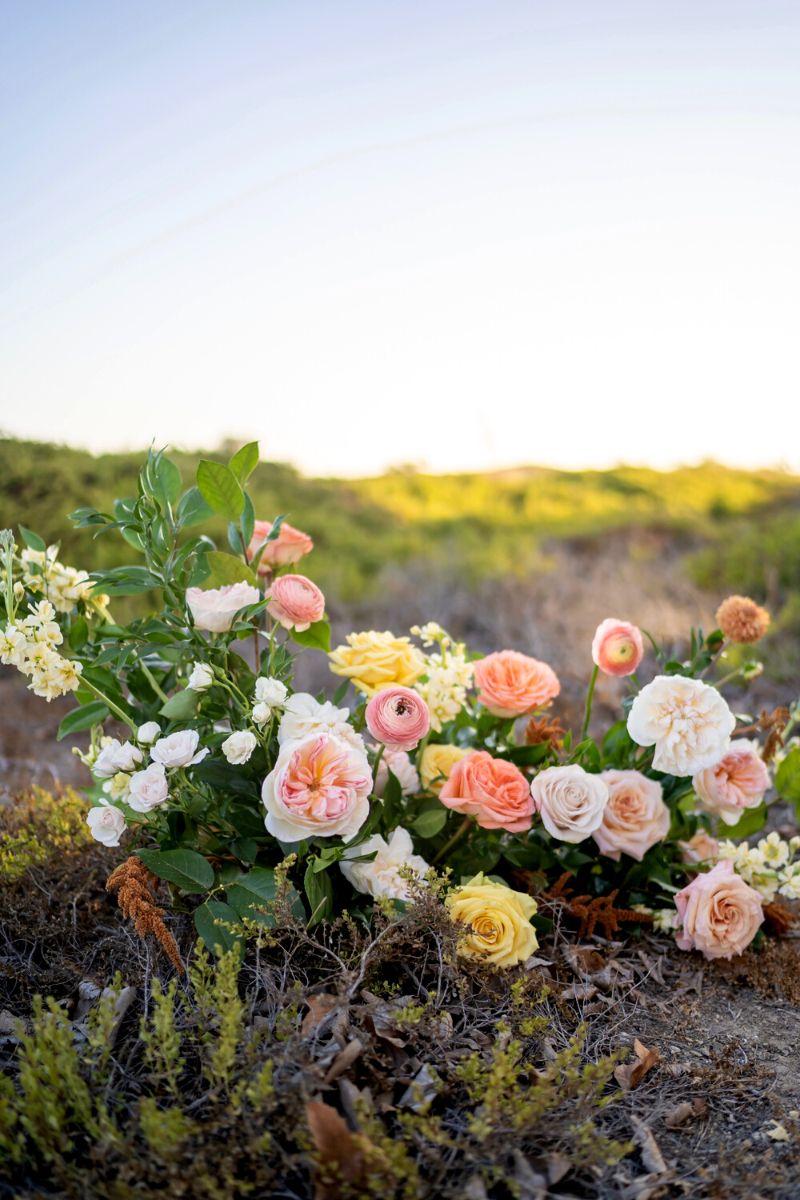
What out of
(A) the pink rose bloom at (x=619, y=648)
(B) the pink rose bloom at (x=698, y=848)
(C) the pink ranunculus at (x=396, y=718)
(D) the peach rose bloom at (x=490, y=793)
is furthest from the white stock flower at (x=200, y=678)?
(B) the pink rose bloom at (x=698, y=848)

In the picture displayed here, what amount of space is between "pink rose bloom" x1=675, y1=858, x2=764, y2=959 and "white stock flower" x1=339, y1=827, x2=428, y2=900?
0.74 meters

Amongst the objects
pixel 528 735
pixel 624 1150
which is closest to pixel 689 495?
pixel 528 735

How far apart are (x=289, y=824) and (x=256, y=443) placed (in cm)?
87

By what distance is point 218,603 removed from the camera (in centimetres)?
190

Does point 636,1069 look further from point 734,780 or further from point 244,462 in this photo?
point 244,462

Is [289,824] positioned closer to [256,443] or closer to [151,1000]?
[151,1000]

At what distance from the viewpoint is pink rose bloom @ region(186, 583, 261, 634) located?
189 centimetres

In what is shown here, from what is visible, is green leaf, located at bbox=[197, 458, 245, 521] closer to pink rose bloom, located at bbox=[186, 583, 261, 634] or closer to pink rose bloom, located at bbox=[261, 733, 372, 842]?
pink rose bloom, located at bbox=[186, 583, 261, 634]

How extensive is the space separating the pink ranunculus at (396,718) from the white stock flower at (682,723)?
0.53 meters

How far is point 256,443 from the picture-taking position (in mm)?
2062

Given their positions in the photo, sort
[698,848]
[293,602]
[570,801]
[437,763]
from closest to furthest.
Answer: [293,602], [570,801], [437,763], [698,848]

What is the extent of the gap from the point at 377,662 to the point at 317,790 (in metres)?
0.49

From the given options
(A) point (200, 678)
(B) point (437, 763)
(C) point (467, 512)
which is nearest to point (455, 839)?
(B) point (437, 763)

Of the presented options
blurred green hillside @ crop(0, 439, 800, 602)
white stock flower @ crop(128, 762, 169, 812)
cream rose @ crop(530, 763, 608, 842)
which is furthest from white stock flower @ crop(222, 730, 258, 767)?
blurred green hillside @ crop(0, 439, 800, 602)
